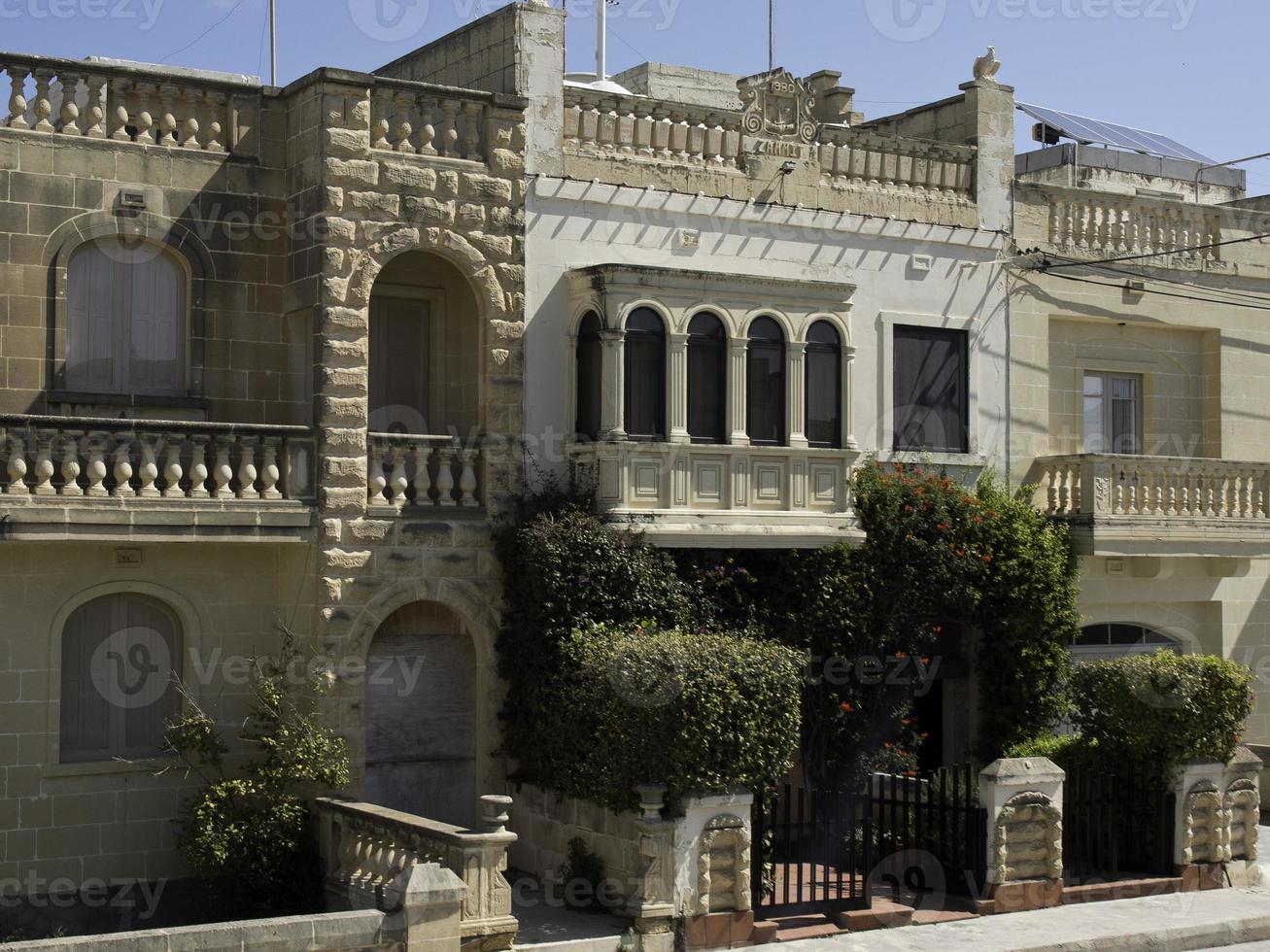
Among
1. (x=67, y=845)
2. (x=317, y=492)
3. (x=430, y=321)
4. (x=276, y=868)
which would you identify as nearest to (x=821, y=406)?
(x=430, y=321)

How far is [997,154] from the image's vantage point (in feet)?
76.0

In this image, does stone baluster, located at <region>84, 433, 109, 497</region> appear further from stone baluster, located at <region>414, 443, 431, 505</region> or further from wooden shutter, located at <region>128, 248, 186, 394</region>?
stone baluster, located at <region>414, 443, 431, 505</region>

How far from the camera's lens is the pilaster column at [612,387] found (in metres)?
18.8

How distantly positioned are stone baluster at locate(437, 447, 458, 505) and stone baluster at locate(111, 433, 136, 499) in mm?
3399

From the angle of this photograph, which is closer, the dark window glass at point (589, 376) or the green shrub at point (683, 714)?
the green shrub at point (683, 714)

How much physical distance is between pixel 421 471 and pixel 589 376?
7.34 feet

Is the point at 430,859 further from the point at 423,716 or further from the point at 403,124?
the point at 403,124

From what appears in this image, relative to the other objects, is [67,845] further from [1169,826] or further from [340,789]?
[1169,826]

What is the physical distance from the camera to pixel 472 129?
19.0 metres

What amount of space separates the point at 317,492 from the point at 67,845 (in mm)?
4326

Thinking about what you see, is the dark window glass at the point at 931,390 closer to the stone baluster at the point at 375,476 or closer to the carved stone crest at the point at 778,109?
the carved stone crest at the point at 778,109

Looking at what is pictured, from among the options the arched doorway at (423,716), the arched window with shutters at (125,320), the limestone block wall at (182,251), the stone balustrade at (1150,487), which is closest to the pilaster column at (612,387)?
the arched doorway at (423,716)

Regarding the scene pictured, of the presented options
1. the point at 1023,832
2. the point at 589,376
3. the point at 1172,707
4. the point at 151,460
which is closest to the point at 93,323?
the point at 151,460

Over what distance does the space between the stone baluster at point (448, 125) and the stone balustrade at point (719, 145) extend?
4.73 ft
